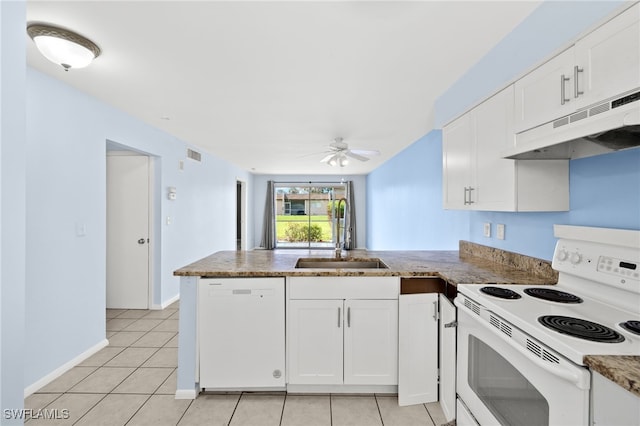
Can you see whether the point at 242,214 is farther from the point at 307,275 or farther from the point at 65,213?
the point at 307,275

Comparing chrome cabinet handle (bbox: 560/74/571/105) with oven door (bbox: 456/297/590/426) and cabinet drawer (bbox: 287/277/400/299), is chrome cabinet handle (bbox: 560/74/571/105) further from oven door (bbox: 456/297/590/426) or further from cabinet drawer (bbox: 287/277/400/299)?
cabinet drawer (bbox: 287/277/400/299)

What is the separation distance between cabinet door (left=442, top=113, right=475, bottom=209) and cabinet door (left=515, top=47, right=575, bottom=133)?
20.7 inches

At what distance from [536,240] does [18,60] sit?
250 cm

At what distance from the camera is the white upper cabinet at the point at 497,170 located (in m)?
1.66

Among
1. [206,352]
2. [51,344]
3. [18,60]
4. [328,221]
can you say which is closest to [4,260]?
[18,60]

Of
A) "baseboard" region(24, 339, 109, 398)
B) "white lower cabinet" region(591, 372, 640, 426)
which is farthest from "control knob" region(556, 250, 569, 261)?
"baseboard" region(24, 339, 109, 398)

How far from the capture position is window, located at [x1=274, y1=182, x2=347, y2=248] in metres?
9.19

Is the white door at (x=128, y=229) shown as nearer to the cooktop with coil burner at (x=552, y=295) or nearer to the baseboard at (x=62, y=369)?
the baseboard at (x=62, y=369)

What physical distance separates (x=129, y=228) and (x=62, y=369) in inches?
74.2

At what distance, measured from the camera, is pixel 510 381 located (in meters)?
1.20

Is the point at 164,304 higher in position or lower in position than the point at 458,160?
lower

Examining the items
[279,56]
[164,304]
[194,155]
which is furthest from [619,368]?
[194,155]

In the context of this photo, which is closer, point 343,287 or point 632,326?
point 632,326

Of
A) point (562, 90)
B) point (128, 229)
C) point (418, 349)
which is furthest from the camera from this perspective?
point (128, 229)
